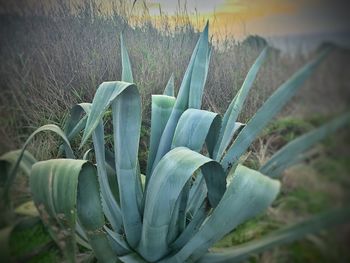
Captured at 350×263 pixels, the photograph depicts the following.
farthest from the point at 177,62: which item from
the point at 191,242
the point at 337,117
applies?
the point at 337,117

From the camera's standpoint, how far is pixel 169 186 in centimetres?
110

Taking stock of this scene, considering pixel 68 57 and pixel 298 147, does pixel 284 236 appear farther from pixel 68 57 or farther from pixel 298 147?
pixel 68 57

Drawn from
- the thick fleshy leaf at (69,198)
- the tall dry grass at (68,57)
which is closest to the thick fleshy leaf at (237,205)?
the thick fleshy leaf at (69,198)

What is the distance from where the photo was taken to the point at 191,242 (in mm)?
1169

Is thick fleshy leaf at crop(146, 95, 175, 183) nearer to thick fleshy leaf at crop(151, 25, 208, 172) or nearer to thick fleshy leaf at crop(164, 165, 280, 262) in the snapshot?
thick fleshy leaf at crop(151, 25, 208, 172)

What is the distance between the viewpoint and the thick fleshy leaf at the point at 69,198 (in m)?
1.02

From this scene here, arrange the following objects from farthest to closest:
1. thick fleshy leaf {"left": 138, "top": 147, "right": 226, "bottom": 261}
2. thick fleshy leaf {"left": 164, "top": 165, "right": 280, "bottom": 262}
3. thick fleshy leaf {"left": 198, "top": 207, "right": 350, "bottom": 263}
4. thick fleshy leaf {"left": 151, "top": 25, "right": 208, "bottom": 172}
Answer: thick fleshy leaf {"left": 151, "top": 25, "right": 208, "bottom": 172}, thick fleshy leaf {"left": 138, "top": 147, "right": 226, "bottom": 261}, thick fleshy leaf {"left": 164, "top": 165, "right": 280, "bottom": 262}, thick fleshy leaf {"left": 198, "top": 207, "right": 350, "bottom": 263}

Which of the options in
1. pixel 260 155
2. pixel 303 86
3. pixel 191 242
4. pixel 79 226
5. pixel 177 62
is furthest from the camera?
pixel 177 62

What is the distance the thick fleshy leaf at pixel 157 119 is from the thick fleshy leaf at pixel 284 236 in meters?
0.34

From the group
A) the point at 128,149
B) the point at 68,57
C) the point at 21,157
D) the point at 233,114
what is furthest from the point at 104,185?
the point at 68,57

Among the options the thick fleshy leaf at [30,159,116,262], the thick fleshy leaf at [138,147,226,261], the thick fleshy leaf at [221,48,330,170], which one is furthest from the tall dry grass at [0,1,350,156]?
the thick fleshy leaf at [30,159,116,262]

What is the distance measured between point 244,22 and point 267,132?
0.37 meters

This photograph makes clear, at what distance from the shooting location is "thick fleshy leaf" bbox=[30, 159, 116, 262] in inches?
40.0

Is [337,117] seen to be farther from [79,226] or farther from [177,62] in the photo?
[177,62]
